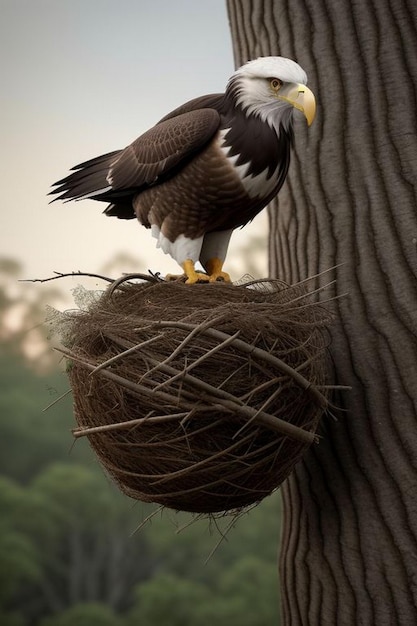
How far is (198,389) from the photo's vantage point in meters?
1.33

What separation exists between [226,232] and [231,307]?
0.26 metres

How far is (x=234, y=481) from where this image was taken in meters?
1.43

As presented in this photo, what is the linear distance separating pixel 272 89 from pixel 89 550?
758 cm

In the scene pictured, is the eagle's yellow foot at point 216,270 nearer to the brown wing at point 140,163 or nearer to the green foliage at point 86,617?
the brown wing at point 140,163

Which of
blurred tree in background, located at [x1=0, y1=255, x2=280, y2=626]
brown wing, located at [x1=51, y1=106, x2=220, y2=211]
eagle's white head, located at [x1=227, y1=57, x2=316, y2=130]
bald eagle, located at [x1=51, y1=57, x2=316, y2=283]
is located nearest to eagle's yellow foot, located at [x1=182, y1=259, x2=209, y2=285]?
bald eagle, located at [x1=51, y1=57, x2=316, y2=283]

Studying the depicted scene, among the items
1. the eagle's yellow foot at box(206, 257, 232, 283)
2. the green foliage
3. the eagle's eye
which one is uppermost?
the eagle's eye

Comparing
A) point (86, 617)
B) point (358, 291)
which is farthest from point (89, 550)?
point (358, 291)

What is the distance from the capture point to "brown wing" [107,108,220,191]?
4.82 feet

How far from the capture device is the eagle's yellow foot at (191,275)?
152 centimetres

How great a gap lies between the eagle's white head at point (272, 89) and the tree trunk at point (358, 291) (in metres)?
0.37

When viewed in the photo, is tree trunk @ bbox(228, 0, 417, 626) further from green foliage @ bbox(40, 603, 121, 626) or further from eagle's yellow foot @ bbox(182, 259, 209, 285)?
green foliage @ bbox(40, 603, 121, 626)

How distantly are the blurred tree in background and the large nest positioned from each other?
18.2 feet

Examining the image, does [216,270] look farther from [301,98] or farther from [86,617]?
[86,617]

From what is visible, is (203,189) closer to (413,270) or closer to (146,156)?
(146,156)
